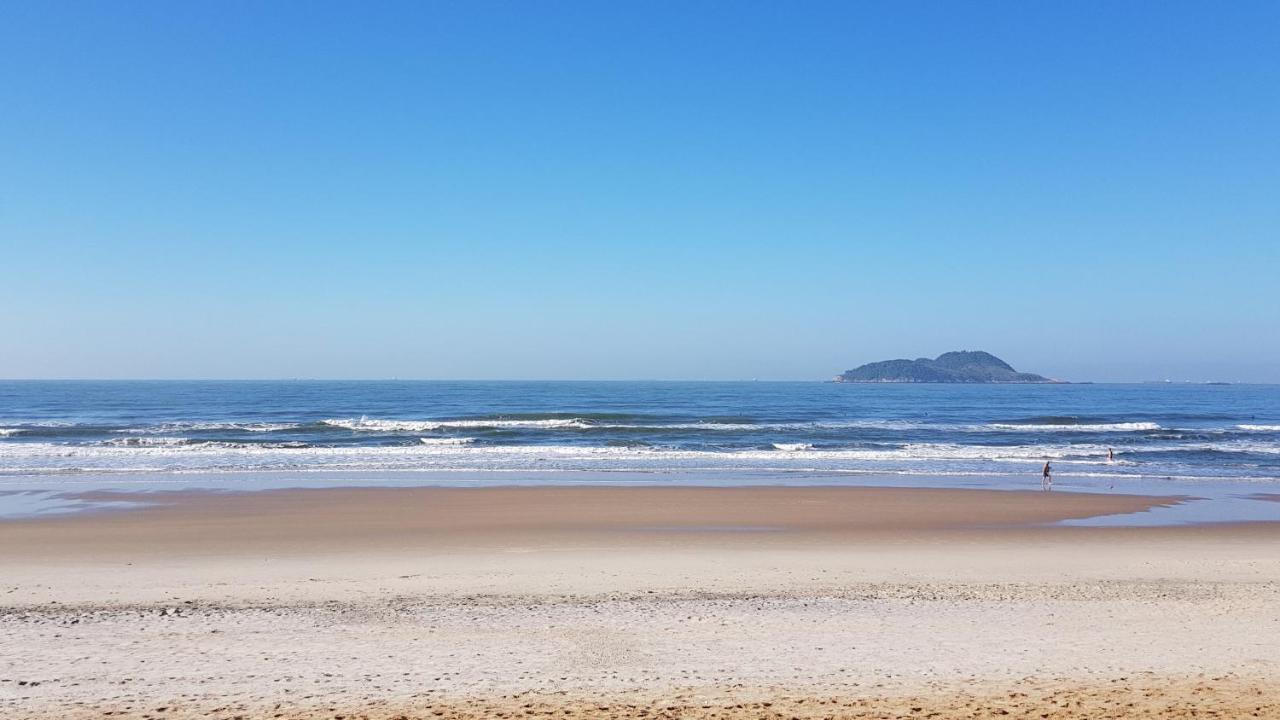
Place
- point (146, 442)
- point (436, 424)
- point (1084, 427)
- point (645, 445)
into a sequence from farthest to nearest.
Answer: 1. point (436, 424)
2. point (1084, 427)
3. point (645, 445)
4. point (146, 442)

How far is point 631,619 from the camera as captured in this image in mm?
8523

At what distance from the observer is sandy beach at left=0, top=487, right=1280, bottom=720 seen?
6.29m

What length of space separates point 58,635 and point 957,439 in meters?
37.5

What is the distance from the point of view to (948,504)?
19234mm

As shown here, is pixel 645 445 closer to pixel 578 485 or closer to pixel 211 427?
pixel 578 485

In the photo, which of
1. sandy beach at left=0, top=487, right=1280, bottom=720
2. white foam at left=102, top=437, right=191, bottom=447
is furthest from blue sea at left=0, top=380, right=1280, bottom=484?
sandy beach at left=0, top=487, right=1280, bottom=720

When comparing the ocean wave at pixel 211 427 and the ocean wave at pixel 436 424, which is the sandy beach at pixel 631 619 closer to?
the ocean wave at pixel 211 427

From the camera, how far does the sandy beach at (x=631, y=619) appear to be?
629 cm

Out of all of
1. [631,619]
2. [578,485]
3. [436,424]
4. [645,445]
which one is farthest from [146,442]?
[631,619]

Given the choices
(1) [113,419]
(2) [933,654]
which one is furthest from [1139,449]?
(1) [113,419]

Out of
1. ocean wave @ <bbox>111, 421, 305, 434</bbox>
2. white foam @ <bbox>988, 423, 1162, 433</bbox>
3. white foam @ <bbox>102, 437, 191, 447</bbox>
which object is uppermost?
white foam @ <bbox>988, 423, 1162, 433</bbox>

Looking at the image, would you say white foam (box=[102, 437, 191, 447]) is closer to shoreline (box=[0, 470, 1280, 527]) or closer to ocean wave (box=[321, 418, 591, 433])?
ocean wave (box=[321, 418, 591, 433])

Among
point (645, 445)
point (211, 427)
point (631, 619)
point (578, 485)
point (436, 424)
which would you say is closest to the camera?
point (631, 619)

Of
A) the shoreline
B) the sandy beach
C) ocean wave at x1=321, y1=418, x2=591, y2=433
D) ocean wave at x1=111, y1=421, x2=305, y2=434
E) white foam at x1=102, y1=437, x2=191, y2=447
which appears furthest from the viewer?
ocean wave at x1=321, y1=418, x2=591, y2=433
